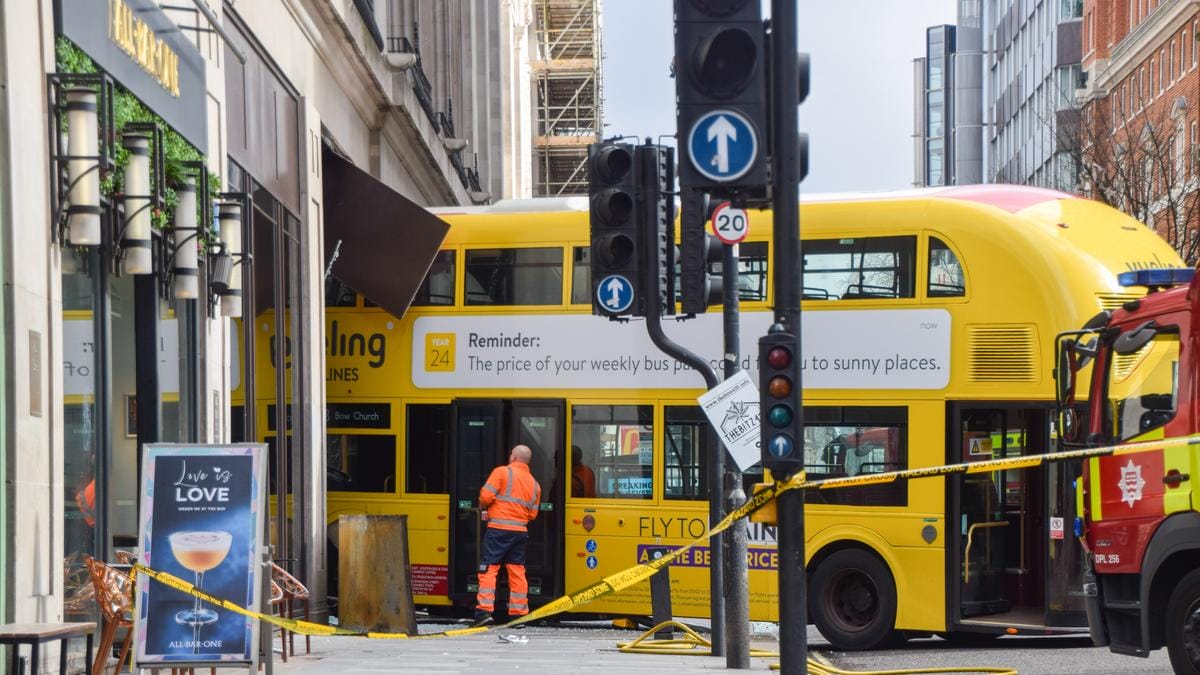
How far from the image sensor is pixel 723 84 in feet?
28.3

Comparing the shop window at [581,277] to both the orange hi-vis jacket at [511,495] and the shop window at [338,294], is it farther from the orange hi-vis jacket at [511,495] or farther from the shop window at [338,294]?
the shop window at [338,294]

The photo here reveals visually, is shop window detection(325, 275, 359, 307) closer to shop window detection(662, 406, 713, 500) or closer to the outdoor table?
shop window detection(662, 406, 713, 500)

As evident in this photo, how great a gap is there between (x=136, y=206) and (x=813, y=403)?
7.93 metres

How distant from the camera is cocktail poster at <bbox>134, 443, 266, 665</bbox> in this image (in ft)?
31.5

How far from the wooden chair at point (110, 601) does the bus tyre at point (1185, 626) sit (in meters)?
6.21

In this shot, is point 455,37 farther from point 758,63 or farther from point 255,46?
point 758,63

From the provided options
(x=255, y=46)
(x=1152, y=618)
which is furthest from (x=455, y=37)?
(x=1152, y=618)

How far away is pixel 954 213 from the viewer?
1655 cm

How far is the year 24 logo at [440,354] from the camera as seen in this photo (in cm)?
1884

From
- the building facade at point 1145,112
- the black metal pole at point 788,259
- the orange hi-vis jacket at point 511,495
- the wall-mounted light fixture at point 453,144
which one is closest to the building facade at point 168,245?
the orange hi-vis jacket at point 511,495

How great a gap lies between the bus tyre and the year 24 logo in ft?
29.5

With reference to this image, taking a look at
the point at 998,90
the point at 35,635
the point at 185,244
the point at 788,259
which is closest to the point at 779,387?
the point at 788,259

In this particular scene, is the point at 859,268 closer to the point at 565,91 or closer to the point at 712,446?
the point at 712,446

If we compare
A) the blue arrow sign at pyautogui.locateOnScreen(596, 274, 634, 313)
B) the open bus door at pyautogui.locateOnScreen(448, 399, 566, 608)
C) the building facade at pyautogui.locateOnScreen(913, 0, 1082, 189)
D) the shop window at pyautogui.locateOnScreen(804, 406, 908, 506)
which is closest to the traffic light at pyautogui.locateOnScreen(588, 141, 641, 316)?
the blue arrow sign at pyautogui.locateOnScreen(596, 274, 634, 313)
